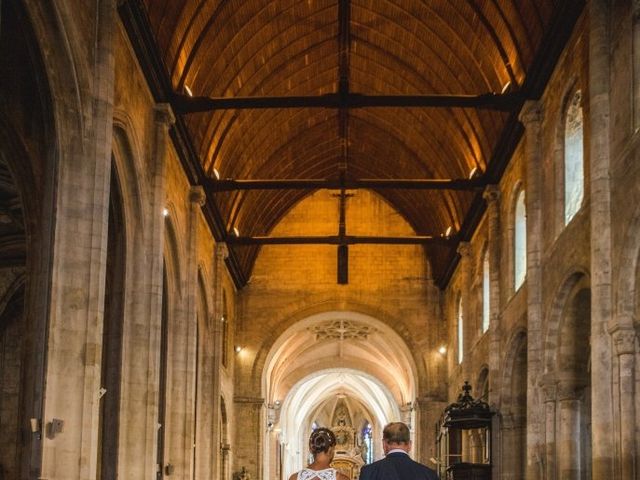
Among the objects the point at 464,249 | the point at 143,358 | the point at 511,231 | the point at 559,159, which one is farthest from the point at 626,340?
the point at 464,249

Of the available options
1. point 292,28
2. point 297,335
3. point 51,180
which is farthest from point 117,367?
point 297,335

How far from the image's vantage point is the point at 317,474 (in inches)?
322

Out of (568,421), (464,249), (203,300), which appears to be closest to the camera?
(568,421)

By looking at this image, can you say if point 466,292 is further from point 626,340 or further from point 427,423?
point 626,340

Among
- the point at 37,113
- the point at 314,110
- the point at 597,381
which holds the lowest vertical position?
the point at 597,381

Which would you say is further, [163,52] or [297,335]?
[297,335]

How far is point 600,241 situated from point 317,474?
36.7 feet

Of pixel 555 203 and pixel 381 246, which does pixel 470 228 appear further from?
pixel 555 203

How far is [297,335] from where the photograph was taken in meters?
48.8

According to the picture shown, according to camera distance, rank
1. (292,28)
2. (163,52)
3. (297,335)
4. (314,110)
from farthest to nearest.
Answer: (297,335) < (314,110) < (292,28) < (163,52)

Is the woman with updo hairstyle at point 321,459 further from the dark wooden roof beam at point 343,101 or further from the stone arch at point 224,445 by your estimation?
the stone arch at point 224,445

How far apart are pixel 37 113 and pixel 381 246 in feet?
84.4

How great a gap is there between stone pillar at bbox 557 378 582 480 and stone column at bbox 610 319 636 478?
16.5 ft

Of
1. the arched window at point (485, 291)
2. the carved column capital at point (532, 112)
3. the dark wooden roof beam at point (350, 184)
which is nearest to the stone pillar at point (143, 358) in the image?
the dark wooden roof beam at point (350, 184)
